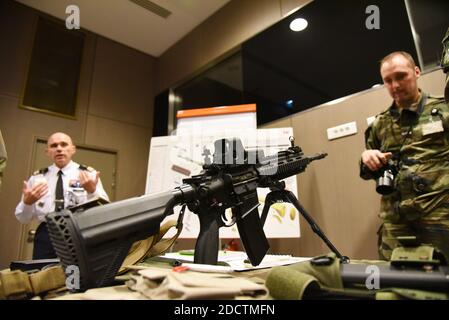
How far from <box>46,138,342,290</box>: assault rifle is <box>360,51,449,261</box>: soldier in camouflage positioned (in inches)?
14.9

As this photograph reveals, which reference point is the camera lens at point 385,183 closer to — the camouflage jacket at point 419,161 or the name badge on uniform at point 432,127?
the camouflage jacket at point 419,161

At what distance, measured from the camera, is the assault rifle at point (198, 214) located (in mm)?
460

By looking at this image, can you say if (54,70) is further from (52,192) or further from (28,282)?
(28,282)

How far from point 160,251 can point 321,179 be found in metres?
1.23

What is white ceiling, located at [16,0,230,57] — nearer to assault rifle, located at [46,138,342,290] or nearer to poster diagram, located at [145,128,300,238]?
poster diagram, located at [145,128,300,238]

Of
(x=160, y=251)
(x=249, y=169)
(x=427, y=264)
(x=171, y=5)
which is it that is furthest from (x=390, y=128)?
(x=171, y=5)

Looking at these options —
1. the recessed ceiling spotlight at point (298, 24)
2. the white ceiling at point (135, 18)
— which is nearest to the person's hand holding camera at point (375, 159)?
the recessed ceiling spotlight at point (298, 24)

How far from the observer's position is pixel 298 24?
6.91 ft

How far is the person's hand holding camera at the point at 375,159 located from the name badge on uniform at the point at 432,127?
8.4 inches

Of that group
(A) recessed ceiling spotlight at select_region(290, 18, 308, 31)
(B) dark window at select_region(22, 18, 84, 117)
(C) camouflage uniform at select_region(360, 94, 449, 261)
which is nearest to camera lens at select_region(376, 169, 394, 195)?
(C) camouflage uniform at select_region(360, 94, 449, 261)

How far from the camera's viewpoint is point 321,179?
1737 mm

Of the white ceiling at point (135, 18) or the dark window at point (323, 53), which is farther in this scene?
the white ceiling at point (135, 18)

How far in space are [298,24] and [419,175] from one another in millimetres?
1611

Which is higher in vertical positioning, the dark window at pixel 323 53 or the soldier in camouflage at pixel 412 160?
the dark window at pixel 323 53
